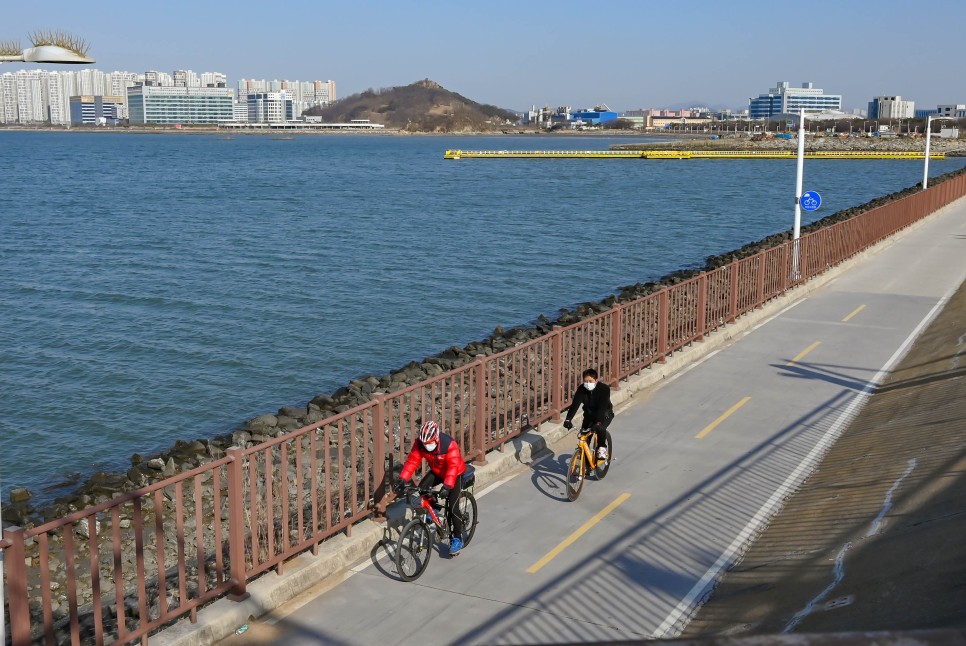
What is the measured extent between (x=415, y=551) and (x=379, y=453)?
1.20 metres

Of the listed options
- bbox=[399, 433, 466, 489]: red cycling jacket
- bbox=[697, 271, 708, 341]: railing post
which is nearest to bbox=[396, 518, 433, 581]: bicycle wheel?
bbox=[399, 433, 466, 489]: red cycling jacket

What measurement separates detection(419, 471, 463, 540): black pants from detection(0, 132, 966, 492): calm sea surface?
37.1ft

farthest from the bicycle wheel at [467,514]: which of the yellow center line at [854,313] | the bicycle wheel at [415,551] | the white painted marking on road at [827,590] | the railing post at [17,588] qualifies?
the yellow center line at [854,313]

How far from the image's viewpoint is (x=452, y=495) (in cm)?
911

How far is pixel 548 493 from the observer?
11.1 m

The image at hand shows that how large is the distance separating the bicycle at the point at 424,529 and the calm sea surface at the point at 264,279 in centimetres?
1112

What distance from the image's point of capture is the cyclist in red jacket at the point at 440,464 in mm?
8969

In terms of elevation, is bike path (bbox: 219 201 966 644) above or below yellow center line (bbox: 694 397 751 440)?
below

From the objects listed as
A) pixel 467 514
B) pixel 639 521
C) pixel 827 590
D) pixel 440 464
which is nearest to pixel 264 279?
pixel 639 521

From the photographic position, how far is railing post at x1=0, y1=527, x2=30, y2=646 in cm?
624

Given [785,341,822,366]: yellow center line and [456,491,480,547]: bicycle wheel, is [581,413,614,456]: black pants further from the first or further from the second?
[785,341,822,366]: yellow center line

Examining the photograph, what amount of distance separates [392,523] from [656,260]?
124 ft

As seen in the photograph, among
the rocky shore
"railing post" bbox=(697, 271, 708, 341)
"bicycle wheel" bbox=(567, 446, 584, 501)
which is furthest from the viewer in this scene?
"railing post" bbox=(697, 271, 708, 341)

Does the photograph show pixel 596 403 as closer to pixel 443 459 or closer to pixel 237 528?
pixel 443 459
